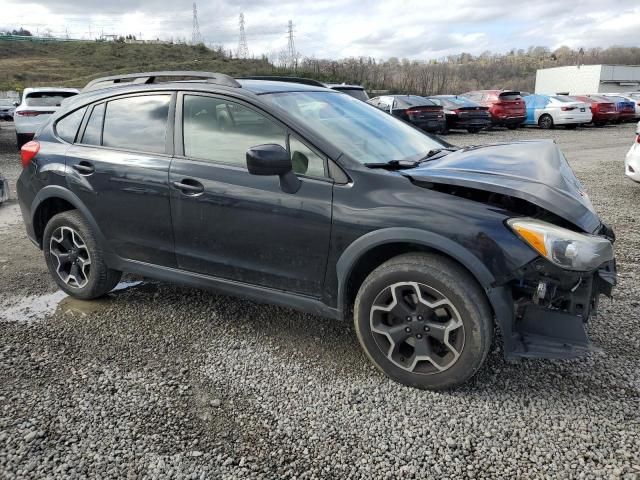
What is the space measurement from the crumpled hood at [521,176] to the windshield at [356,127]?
0.28 meters

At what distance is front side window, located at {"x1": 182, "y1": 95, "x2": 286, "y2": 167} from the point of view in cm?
325

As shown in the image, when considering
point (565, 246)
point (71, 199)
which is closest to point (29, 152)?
point (71, 199)

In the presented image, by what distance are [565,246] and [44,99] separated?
14.0 m

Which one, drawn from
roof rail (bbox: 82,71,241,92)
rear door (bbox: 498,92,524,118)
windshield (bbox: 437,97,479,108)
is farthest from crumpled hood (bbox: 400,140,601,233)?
rear door (bbox: 498,92,524,118)

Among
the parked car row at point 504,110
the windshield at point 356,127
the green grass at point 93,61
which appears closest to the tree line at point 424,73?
the green grass at point 93,61

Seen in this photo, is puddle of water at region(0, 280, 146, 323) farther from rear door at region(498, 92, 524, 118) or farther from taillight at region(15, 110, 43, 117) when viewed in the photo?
rear door at region(498, 92, 524, 118)

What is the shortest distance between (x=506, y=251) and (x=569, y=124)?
20.6 m

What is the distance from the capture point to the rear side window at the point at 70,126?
4094 mm

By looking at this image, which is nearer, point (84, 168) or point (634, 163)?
point (84, 168)

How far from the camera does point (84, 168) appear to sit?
153 inches

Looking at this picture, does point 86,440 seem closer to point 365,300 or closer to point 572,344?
point 365,300

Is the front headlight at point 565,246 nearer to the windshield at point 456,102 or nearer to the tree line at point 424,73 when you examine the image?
the windshield at point 456,102

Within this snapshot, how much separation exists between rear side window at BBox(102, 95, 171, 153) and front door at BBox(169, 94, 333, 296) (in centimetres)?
16

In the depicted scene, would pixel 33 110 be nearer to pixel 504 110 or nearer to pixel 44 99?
pixel 44 99
